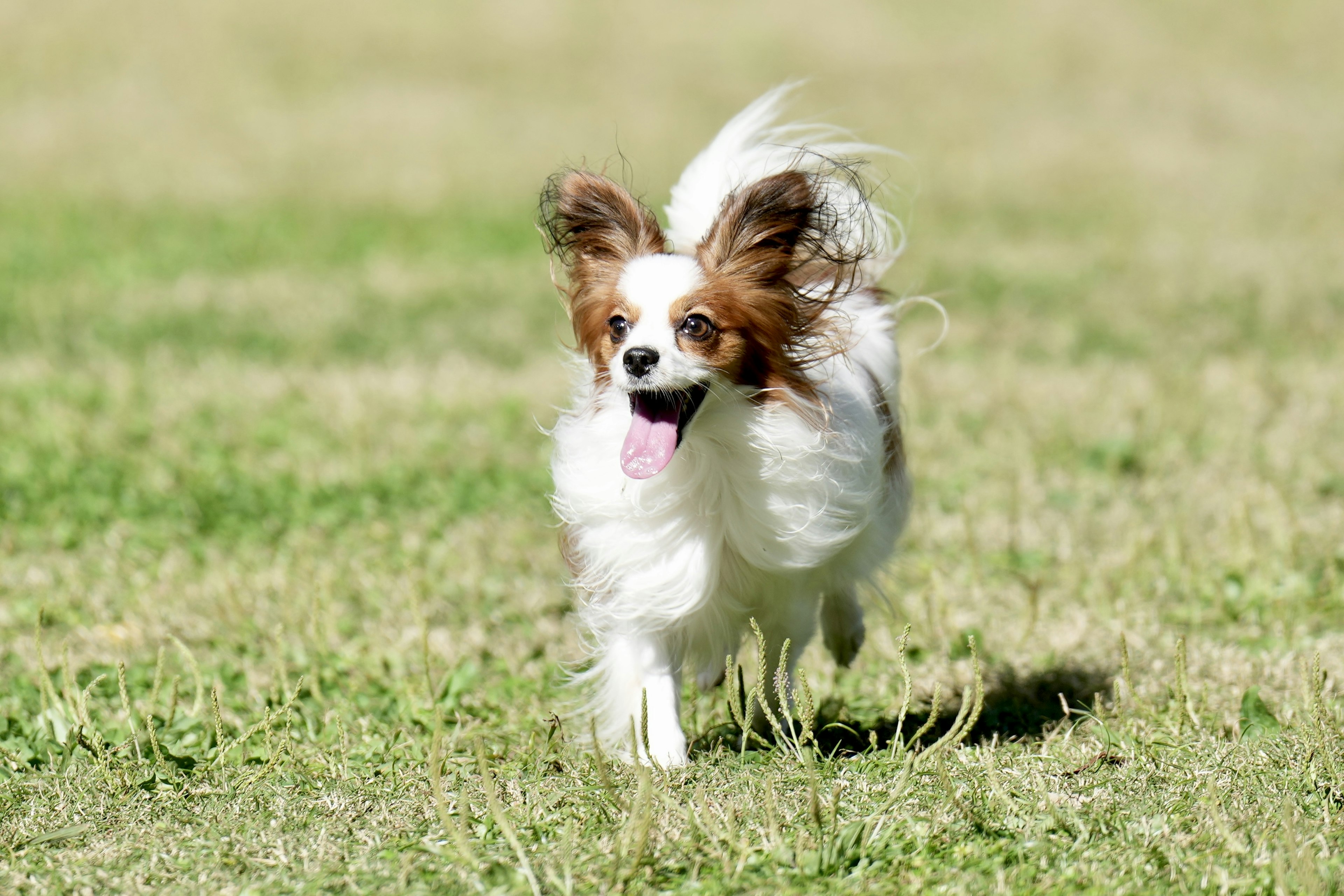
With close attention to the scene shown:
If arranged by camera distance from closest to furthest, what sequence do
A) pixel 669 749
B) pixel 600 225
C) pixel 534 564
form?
pixel 600 225
pixel 669 749
pixel 534 564

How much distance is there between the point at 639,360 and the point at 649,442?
0.83 feet

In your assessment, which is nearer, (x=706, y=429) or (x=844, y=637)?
(x=706, y=429)

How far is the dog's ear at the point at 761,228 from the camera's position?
143 inches

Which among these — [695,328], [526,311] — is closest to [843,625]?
[695,328]

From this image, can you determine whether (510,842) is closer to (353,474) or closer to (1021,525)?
(1021,525)

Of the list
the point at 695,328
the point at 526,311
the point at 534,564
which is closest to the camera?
the point at 695,328

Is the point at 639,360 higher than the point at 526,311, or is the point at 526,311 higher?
the point at 639,360

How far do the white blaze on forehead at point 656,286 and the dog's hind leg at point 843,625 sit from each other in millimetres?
1399

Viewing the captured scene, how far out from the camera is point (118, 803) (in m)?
3.55

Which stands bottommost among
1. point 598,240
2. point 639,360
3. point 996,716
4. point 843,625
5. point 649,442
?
point 996,716

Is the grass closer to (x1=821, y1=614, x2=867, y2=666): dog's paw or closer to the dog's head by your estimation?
(x1=821, y1=614, x2=867, y2=666): dog's paw

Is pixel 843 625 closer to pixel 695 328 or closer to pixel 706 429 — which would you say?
pixel 706 429

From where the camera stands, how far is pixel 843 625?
15.4 ft

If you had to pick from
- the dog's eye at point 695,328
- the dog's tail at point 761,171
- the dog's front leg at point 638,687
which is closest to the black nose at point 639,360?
the dog's eye at point 695,328
